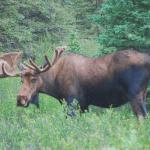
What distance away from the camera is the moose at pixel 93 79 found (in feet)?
29.7

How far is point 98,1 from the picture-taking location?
26219mm

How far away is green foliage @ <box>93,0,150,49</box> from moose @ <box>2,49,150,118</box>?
1018 millimetres

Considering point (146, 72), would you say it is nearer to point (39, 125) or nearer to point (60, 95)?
point (60, 95)

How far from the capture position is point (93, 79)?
9570mm

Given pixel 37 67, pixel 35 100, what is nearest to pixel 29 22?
pixel 35 100

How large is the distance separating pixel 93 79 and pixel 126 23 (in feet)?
5.29

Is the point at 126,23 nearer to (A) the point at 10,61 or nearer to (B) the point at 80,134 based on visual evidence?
(A) the point at 10,61

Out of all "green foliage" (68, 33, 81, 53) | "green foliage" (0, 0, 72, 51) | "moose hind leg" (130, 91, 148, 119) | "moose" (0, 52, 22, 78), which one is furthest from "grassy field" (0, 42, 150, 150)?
"green foliage" (0, 0, 72, 51)

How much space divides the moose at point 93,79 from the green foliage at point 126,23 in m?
1.02

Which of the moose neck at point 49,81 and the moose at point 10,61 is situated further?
the moose at point 10,61

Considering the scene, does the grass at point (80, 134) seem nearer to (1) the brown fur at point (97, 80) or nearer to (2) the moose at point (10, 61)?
(1) the brown fur at point (97, 80)

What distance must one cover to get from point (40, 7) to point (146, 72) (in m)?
8.03

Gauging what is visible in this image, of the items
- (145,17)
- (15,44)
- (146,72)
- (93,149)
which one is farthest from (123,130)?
(15,44)

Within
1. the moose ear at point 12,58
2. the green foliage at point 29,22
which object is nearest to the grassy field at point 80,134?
the moose ear at point 12,58
